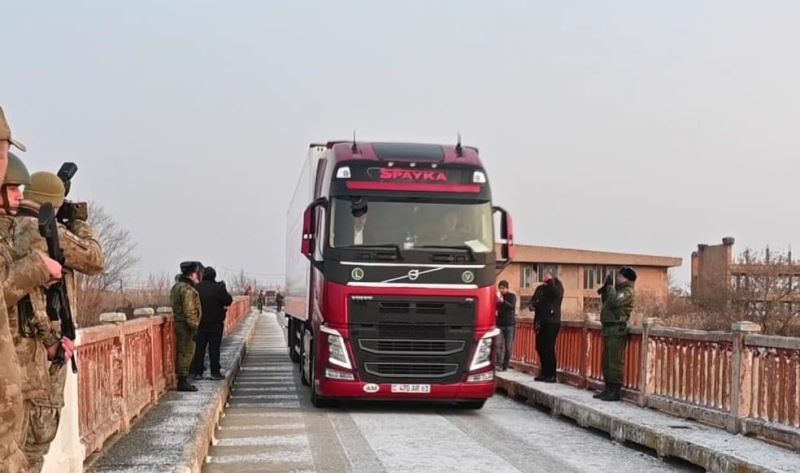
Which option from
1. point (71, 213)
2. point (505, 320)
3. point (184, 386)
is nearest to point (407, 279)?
point (184, 386)

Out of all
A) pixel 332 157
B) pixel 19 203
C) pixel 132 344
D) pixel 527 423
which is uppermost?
pixel 332 157

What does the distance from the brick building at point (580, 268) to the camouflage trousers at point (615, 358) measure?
74.8m

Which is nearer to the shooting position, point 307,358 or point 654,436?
point 654,436

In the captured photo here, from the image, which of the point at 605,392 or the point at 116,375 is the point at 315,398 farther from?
the point at 116,375

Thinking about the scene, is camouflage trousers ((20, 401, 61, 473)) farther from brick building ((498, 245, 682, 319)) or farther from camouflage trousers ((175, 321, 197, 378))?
brick building ((498, 245, 682, 319))

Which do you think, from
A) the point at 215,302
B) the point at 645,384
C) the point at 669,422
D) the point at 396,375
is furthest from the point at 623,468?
the point at 215,302

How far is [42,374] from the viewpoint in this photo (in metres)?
4.32

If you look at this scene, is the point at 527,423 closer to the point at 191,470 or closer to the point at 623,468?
the point at 623,468

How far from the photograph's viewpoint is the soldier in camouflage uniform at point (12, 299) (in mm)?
3047

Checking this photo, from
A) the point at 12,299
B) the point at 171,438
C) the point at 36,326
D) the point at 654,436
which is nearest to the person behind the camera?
the point at 12,299

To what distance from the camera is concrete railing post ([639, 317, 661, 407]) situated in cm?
1148

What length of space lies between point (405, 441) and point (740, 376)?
3.47 m

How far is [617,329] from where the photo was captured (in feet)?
40.5

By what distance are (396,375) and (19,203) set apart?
7779mm
